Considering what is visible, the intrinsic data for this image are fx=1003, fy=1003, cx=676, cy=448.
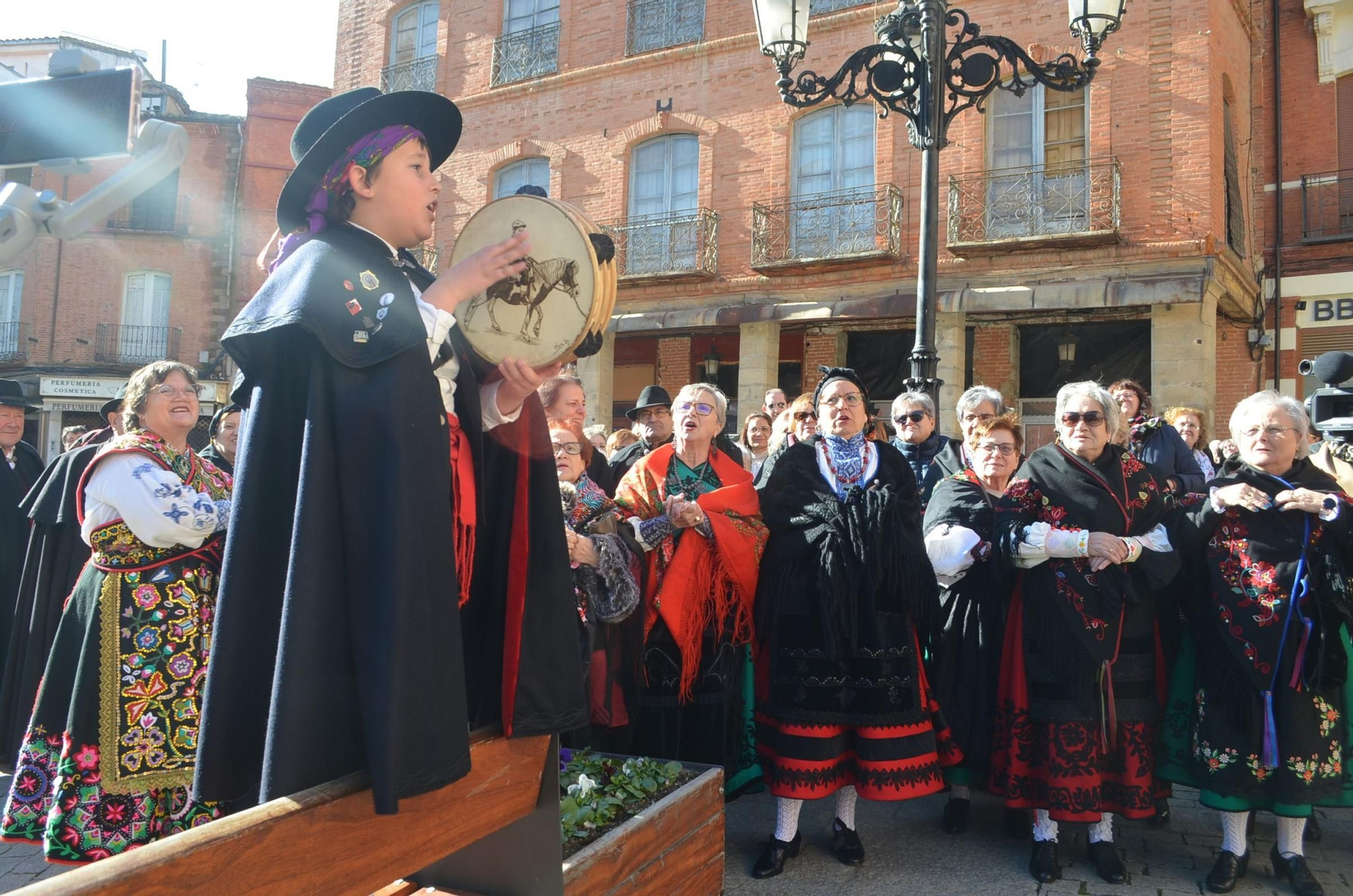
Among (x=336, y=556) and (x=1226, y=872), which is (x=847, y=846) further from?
(x=336, y=556)

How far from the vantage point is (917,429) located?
5.87m

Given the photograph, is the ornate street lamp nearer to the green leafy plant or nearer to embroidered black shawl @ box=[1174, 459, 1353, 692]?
embroidered black shawl @ box=[1174, 459, 1353, 692]

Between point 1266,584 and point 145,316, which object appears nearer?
point 1266,584

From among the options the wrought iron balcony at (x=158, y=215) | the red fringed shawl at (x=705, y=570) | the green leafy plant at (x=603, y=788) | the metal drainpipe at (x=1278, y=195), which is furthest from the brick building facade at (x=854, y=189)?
the green leafy plant at (x=603, y=788)

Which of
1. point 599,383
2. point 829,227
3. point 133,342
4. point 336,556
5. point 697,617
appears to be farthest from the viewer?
point 133,342

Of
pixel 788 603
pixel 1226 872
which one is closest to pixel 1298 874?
pixel 1226 872

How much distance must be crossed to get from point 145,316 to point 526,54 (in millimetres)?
13704

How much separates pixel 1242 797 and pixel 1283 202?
14408mm

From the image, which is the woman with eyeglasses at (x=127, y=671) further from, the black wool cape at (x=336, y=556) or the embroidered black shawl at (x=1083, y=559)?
the embroidered black shawl at (x=1083, y=559)

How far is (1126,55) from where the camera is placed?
13.7 meters

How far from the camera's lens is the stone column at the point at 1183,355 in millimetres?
13445

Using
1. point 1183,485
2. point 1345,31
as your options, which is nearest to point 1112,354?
point 1345,31

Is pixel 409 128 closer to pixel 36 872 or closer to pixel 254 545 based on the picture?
pixel 254 545

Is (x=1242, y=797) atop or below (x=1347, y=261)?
below
